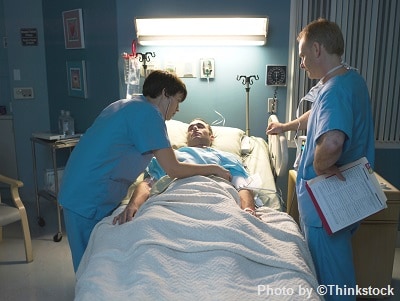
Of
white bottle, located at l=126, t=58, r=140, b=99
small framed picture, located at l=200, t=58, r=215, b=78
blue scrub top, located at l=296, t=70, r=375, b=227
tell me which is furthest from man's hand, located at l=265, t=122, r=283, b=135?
white bottle, located at l=126, t=58, r=140, b=99

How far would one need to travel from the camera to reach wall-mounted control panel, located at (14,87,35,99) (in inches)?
145

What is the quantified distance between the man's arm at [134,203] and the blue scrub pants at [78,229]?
193mm

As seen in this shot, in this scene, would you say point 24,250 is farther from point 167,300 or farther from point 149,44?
point 167,300

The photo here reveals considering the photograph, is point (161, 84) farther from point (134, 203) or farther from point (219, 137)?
point (219, 137)

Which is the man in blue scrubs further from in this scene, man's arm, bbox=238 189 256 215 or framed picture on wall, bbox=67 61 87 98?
framed picture on wall, bbox=67 61 87 98

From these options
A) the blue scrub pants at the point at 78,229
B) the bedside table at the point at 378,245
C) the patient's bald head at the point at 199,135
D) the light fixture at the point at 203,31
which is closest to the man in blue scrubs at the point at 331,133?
the bedside table at the point at 378,245

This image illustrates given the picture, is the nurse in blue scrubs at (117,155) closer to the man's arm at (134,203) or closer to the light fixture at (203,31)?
the man's arm at (134,203)

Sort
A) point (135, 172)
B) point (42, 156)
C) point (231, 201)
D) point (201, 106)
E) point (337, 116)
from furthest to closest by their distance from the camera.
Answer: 1. point (42, 156)
2. point (201, 106)
3. point (135, 172)
4. point (231, 201)
5. point (337, 116)

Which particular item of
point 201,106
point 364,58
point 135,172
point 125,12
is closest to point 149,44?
point 125,12

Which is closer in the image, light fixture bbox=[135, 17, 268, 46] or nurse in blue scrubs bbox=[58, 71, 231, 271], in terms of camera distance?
nurse in blue scrubs bbox=[58, 71, 231, 271]

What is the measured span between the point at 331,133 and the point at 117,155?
0.90 metres

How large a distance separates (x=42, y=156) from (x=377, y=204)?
Result: 3.13 metres

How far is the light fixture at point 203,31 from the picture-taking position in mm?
2732

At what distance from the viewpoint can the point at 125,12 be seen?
2.90 m
